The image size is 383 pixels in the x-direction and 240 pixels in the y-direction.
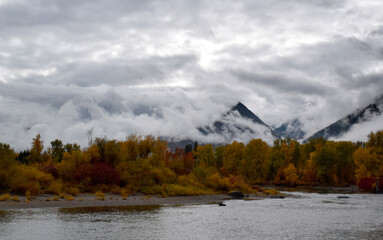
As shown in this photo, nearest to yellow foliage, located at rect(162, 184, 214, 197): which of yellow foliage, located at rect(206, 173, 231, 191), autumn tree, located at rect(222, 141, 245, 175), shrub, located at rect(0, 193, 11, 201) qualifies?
yellow foliage, located at rect(206, 173, 231, 191)

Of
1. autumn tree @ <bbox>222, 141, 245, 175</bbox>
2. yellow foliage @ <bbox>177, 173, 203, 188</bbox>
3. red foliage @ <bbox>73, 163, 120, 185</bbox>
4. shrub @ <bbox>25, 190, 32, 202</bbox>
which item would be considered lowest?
shrub @ <bbox>25, 190, 32, 202</bbox>

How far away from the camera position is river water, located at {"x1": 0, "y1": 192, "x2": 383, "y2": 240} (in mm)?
25281

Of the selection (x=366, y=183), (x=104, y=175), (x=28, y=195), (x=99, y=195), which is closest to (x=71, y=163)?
(x=104, y=175)

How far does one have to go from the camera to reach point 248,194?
6738 cm

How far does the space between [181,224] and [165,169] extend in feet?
98.5

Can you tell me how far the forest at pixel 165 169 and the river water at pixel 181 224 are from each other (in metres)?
13.0

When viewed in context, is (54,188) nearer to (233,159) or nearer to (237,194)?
(237,194)

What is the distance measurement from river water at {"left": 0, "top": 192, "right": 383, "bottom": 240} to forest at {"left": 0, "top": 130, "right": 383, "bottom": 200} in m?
13.0

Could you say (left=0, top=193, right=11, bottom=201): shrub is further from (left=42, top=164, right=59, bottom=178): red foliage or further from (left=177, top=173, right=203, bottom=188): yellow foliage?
(left=177, top=173, right=203, bottom=188): yellow foliage

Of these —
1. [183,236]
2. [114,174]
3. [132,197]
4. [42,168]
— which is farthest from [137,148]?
[183,236]

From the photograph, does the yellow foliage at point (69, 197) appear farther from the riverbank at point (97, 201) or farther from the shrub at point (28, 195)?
the shrub at point (28, 195)

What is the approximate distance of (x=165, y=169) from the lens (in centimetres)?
6016

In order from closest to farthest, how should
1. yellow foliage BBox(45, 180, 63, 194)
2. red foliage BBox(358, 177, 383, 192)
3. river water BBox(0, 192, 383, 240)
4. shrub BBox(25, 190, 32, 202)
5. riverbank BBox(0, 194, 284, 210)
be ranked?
river water BBox(0, 192, 383, 240), riverbank BBox(0, 194, 284, 210), shrub BBox(25, 190, 32, 202), yellow foliage BBox(45, 180, 63, 194), red foliage BBox(358, 177, 383, 192)

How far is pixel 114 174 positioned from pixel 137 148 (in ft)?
20.6
